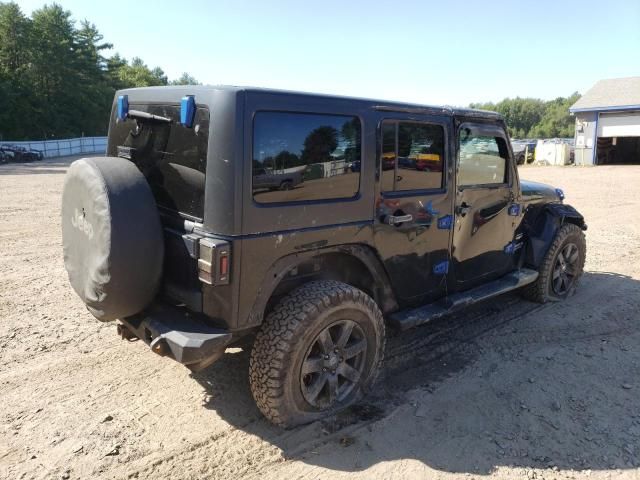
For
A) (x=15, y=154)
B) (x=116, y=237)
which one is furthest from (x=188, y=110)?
(x=15, y=154)

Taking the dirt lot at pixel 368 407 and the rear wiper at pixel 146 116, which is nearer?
the dirt lot at pixel 368 407

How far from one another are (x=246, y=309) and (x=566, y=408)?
245cm

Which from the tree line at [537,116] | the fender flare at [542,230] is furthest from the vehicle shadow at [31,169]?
the tree line at [537,116]

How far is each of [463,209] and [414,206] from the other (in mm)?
658

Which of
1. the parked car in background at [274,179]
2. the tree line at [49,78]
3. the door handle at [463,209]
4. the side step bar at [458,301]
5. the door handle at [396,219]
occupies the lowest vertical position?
the side step bar at [458,301]

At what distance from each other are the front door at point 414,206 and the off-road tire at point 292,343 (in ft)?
1.95

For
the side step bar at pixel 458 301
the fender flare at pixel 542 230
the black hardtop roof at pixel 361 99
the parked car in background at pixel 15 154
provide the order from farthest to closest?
the parked car in background at pixel 15 154 < the fender flare at pixel 542 230 < the side step bar at pixel 458 301 < the black hardtop roof at pixel 361 99

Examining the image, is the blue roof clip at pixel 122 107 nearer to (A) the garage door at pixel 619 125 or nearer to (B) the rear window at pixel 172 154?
(B) the rear window at pixel 172 154

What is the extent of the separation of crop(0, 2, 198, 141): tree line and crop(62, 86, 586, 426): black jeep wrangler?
4586 centimetres

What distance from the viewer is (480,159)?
4.48m

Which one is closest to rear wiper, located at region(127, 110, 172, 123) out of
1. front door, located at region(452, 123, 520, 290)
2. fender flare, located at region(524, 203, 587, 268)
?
front door, located at region(452, 123, 520, 290)

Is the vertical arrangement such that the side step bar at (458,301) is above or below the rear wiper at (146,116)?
below

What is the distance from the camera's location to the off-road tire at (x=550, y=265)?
5363mm

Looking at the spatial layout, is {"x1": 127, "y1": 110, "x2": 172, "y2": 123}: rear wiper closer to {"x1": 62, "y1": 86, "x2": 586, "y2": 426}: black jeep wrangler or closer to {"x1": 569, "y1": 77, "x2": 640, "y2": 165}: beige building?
{"x1": 62, "y1": 86, "x2": 586, "y2": 426}: black jeep wrangler
